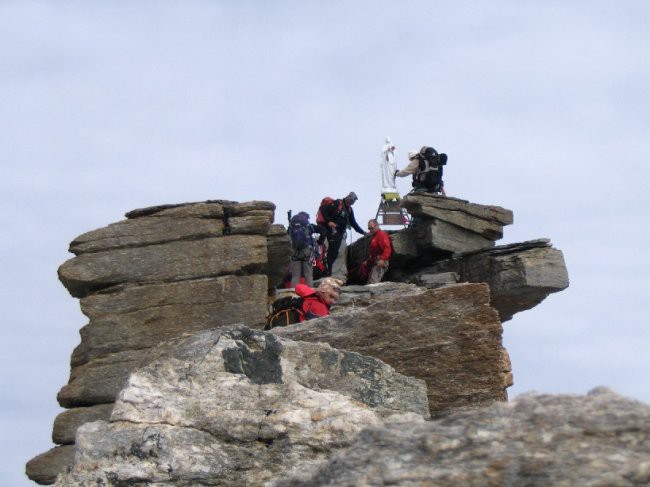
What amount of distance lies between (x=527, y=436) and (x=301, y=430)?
230 cm

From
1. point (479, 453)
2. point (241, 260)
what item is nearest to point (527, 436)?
point (479, 453)

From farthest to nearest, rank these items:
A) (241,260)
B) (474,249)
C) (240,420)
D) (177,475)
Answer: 1. (474,249)
2. (241,260)
3. (240,420)
4. (177,475)

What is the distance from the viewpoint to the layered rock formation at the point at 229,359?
17.2 ft

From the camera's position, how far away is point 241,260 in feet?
64.0

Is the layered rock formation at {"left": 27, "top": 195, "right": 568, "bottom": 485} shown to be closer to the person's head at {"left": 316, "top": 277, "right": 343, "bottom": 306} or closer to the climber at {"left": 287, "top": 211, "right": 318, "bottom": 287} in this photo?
the person's head at {"left": 316, "top": 277, "right": 343, "bottom": 306}

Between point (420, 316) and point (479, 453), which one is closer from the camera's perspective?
point (479, 453)

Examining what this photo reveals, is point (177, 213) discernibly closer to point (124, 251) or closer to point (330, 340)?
point (124, 251)

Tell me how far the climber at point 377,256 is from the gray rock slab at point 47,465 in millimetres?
8826

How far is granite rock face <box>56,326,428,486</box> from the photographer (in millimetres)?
5133

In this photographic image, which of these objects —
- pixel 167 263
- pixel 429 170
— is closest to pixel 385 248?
pixel 429 170

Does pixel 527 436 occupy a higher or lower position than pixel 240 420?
lower

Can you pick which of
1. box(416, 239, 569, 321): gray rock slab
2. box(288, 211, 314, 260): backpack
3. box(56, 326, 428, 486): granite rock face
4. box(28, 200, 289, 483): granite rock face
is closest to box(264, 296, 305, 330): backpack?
box(56, 326, 428, 486): granite rock face

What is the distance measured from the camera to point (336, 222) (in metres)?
25.4

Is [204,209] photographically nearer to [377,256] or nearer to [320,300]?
[377,256]
